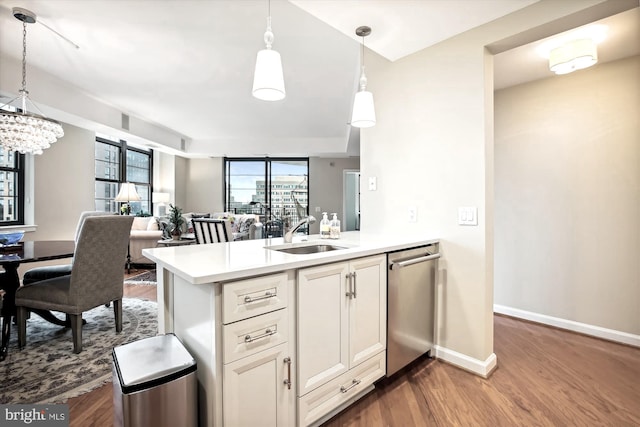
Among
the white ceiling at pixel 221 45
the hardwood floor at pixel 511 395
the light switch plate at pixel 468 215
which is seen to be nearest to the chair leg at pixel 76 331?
the hardwood floor at pixel 511 395

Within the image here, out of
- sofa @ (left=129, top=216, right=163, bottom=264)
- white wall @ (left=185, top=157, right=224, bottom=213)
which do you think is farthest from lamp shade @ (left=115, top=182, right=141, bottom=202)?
white wall @ (left=185, top=157, right=224, bottom=213)

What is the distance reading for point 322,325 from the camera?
4.74 feet

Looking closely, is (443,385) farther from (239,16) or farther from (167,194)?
(167,194)

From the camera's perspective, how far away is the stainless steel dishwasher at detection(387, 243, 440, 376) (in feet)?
5.99

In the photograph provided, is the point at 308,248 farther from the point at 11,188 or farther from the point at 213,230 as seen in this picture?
the point at 11,188

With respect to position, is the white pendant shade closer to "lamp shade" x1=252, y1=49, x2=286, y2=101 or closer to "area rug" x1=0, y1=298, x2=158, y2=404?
"lamp shade" x1=252, y1=49, x2=286, y2=101

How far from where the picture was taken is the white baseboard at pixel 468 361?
198 cm

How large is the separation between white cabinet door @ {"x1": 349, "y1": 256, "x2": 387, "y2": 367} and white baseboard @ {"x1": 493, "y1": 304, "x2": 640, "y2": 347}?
2.03 meters

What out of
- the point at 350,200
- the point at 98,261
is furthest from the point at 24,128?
the point at 350,200

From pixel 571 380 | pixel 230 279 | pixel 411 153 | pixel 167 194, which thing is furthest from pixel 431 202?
pixel 167 194

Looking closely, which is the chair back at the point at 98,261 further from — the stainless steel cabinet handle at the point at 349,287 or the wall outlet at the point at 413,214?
the wall outlet at the point at 413,214

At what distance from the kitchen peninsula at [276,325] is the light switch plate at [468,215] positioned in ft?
2.08

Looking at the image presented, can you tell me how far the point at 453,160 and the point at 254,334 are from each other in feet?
5.86

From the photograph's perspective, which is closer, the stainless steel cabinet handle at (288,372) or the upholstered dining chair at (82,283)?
the stainless steel cabinet handle at (288,372)
